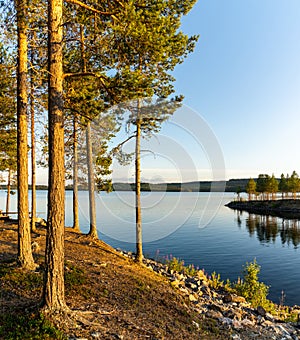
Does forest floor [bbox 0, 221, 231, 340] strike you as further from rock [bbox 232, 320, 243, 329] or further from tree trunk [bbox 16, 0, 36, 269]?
rock [bbox 232, 320, 243, 329]

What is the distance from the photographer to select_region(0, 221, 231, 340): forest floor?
19.6 ft

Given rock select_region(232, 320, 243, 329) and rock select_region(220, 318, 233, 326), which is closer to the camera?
rock select_region(232, 320, 243, 329)

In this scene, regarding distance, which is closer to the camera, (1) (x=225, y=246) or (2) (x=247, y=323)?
(2) (x=247, y=323)

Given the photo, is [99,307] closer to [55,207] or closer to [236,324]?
[55,207]

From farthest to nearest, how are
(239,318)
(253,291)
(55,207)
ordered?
(253,291) → (239,318) → (55,207)

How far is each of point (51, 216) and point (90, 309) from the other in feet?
8.74

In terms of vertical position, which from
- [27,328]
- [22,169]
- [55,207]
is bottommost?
[27,328]

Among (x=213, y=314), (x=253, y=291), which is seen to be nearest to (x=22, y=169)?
(x=213, y=314)

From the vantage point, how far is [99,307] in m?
7.38

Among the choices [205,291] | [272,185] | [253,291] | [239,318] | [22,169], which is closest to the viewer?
[22,169]

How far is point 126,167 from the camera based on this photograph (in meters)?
15.4

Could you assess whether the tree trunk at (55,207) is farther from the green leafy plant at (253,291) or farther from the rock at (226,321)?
the green leafy plant at (253,291)

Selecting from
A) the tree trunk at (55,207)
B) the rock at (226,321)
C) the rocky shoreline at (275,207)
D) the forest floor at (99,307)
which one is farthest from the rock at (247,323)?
the rocky shoreline at (275,207)

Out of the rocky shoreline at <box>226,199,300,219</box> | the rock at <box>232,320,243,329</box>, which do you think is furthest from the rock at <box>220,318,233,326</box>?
the rocky shoreline at <box>226,199,300,219</box>
